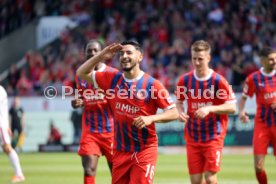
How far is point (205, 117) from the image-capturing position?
10.7 m

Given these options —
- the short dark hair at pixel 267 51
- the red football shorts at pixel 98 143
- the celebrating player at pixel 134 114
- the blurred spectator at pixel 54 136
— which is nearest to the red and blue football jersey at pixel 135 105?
the celebrating player at pixel 134 114

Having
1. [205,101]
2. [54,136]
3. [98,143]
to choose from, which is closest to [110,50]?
[205,101]

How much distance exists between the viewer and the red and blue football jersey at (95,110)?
39.1 feet

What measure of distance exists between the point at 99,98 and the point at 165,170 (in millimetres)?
6298

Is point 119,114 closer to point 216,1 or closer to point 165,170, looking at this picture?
point 165,170

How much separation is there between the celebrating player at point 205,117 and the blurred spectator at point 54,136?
566 inches

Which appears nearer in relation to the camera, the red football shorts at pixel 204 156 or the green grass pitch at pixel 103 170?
the red football shorts at pixel 204 156

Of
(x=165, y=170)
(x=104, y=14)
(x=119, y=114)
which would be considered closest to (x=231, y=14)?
(x=104, y=14)

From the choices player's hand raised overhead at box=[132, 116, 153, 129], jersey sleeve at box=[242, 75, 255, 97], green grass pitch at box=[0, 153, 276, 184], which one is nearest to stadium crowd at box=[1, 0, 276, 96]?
green grass pitch at box=[0, 153, 276, 184]

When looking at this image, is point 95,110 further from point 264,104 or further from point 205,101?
point 264,104

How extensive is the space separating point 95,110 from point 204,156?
2.08 meters

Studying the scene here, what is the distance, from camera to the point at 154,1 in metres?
29.4

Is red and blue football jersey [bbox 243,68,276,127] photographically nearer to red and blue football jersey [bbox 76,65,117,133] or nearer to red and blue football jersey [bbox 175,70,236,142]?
red and blue football jersey [bbox 175,70,236,142]

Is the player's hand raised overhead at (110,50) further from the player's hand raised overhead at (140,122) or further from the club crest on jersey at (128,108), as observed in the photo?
the player's hand raised overhead at (140,122)
